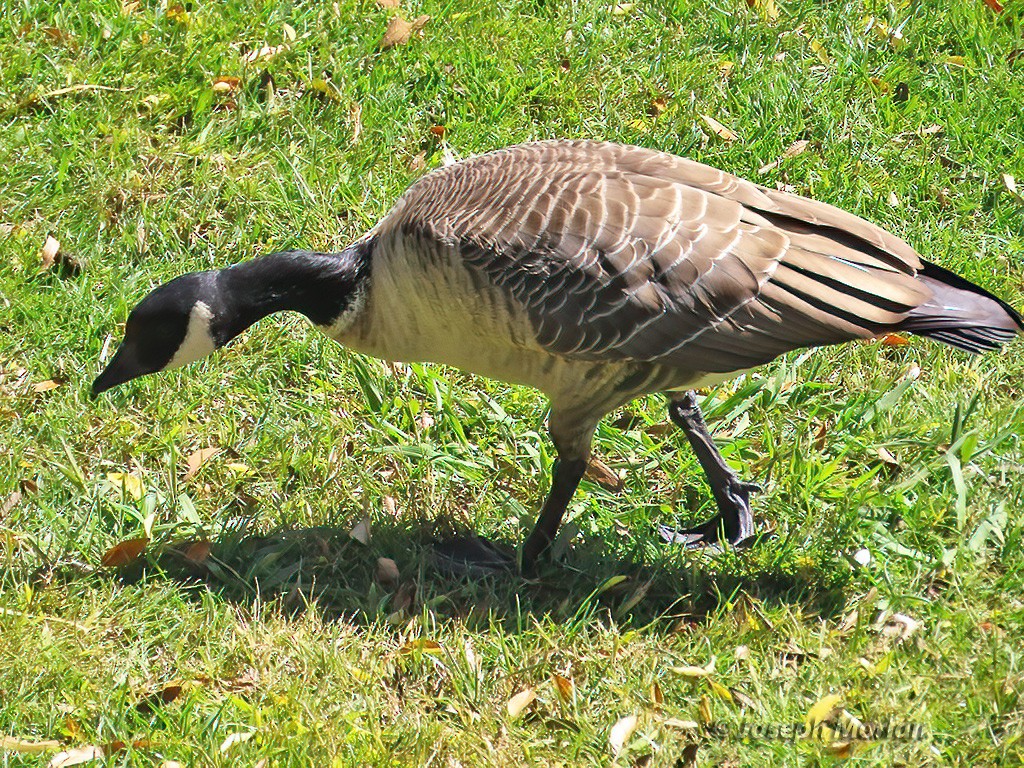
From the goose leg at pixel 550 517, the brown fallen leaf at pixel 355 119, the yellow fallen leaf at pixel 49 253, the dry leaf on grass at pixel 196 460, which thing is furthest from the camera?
the brown fallen leaf at pixel 355 119

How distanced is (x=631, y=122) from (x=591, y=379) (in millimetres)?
2640

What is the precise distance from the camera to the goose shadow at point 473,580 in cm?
457

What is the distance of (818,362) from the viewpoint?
547cm

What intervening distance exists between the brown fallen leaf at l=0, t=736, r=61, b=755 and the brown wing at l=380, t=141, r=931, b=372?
2124 millimetres

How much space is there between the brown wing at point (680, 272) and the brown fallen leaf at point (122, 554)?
168 cm

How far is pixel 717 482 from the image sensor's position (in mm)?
4867

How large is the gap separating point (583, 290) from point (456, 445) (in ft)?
4.36

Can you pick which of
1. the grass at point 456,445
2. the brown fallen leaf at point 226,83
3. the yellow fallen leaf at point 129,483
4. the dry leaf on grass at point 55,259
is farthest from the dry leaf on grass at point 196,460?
the brown fallen leaf at point 226,83

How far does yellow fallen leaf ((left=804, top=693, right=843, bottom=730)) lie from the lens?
157 inches

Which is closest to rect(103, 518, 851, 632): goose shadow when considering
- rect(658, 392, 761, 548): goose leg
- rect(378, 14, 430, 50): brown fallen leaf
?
rect(658, 392, 761, 548): goose leg

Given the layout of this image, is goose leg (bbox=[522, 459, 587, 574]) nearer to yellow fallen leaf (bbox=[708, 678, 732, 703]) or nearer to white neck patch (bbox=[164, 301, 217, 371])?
yellow fallen leaf (bbox=[708, 678, 732, 703])

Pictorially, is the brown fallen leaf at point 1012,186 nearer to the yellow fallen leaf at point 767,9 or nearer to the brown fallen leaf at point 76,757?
the yellow fallen leaf at point 767,9

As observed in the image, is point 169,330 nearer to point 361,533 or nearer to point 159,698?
point 361,533

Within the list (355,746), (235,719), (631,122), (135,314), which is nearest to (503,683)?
(355,746)
